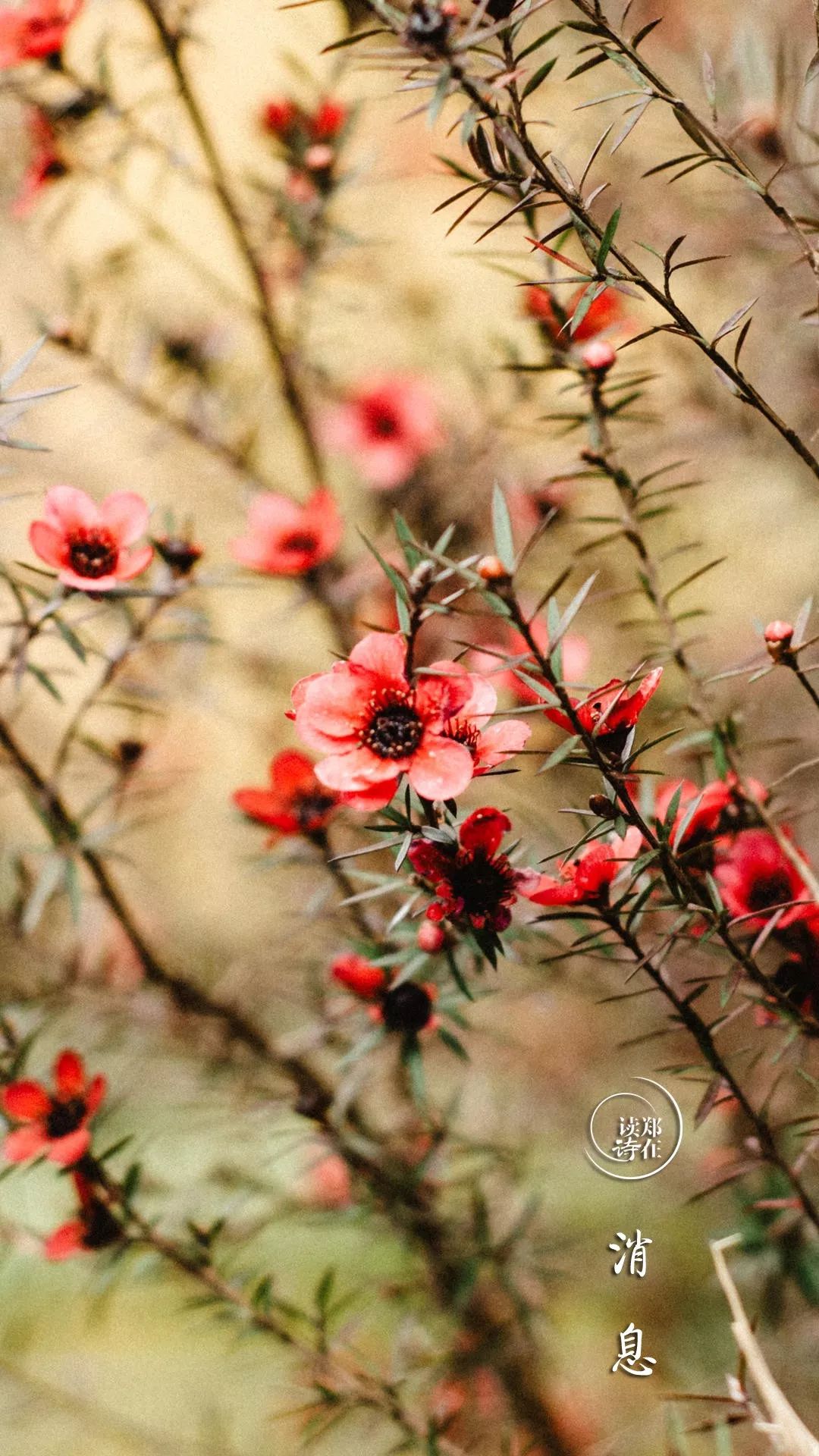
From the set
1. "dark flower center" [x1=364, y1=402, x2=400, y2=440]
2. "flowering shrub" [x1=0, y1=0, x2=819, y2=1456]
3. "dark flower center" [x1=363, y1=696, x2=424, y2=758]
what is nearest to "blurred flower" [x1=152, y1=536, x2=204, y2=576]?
"flowering shrub" [x1=0, y1=0, x2=819, y2=1456]

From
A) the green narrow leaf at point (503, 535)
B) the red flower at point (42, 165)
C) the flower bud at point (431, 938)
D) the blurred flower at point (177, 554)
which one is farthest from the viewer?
the red flower at point (42, 165)

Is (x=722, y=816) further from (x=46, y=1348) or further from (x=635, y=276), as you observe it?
(x=46, y=1348)

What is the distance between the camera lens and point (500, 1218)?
0.90 metres

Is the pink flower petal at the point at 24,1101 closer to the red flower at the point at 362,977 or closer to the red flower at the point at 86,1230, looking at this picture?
the red flower at the point at 86,1230

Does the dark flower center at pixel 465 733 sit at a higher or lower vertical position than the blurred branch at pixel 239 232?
lower

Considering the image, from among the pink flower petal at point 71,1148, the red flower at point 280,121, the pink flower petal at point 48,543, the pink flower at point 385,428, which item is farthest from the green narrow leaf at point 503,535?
the pink flower at point 385,428

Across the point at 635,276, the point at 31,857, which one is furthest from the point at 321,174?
the point at 31,857

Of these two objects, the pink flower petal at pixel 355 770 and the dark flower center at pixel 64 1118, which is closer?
the pink flower petal at pixel 355 770

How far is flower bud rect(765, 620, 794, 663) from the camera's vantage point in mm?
390

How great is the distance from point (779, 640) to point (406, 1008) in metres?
0.24

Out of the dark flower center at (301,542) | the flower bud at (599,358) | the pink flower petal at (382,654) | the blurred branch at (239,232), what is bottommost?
the pink flower petal at (382,654)

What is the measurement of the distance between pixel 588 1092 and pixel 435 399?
725 millimetres

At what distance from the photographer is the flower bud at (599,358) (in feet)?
1.47

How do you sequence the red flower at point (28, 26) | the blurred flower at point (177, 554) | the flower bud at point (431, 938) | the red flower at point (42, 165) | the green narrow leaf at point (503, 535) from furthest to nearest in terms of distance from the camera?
the red flower at point (42, 165), the red flower at point (28, 26), the blurred flower at point (177, 554), the flower bud at point (431, 938), the green narrow leaf at point (503, 535)
